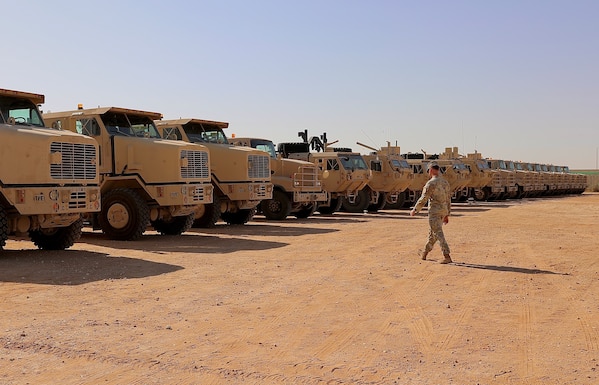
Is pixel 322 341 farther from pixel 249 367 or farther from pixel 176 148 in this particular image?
pixel 176 148

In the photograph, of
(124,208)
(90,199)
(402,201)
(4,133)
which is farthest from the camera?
(402,201)

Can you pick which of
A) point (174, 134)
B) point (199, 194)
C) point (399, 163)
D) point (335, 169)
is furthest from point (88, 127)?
point (399, 163)

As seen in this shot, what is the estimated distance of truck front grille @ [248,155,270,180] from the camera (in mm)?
18109

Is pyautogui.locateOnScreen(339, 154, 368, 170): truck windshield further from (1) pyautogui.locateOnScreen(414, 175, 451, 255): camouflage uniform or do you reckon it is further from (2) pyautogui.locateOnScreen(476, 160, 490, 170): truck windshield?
(2) pyautogui.locateOnScreen(476, 160, 490, 170): truck windshield

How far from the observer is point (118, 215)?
14664 millimetres

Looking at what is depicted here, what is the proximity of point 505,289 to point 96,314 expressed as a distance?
460 cm

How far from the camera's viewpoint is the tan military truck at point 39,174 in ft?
36.6

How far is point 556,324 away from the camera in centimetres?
672

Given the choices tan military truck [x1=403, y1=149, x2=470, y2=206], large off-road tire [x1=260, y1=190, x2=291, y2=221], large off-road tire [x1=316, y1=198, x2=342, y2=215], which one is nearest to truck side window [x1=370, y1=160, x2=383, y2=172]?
large off-road tire [x1=316, y1=198, x2=342, y2=215]

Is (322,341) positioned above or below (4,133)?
below

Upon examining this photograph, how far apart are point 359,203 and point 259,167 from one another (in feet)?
30.1

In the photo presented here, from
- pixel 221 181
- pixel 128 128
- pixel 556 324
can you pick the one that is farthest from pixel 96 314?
pixel 221 181

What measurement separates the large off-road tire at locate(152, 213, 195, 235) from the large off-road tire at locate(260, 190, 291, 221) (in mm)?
5294

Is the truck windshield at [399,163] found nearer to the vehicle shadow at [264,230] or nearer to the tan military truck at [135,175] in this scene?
the vehicle shadow at [264,230]
